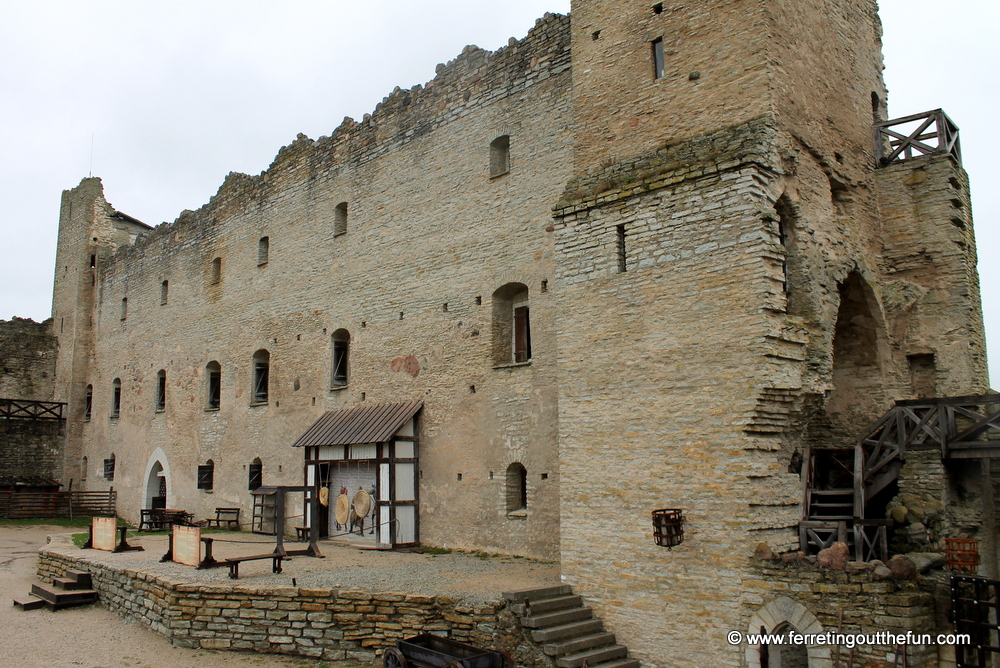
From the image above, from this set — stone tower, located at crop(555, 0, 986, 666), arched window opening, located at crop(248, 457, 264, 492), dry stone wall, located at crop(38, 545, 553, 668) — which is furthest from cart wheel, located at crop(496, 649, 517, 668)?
arched window opening, located at crop(248, 457, 264, 492)

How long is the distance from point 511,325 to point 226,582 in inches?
252

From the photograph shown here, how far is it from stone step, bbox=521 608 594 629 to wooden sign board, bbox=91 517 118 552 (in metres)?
10.1

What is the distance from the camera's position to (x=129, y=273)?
86.8ft

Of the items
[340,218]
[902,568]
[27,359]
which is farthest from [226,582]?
[27,359]

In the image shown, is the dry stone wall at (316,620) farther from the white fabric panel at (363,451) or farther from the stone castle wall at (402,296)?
the white fabric panel at (363,451)

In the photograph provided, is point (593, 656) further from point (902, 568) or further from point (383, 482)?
point (383, 482)

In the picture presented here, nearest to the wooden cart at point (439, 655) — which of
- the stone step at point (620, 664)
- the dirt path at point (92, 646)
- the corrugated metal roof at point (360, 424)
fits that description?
the stone step at point (620, 664)

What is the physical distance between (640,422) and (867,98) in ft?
22.5

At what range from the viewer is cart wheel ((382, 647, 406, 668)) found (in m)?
9.08

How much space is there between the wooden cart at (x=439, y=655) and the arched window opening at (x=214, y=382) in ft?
45.8

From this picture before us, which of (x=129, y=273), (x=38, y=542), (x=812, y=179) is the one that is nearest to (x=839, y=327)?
(x=812, y=179)

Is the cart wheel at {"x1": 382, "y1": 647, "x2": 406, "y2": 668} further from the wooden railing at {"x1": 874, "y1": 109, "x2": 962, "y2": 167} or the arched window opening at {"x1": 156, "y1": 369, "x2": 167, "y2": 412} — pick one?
the arched window opening at {"x1": 156, "y1": 369, "x2": 167, "y2": 412}

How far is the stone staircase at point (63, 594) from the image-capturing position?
13320mm

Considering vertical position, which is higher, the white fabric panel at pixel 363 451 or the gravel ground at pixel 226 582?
the white fabric panel at pixel 363 451
